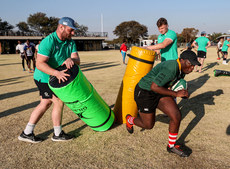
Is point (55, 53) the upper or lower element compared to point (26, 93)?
upper

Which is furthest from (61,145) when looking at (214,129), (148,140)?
(214,129)

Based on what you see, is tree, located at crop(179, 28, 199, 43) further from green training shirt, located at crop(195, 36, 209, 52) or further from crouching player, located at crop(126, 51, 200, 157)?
crouching player, located at crop(126, 51, 200, 157)

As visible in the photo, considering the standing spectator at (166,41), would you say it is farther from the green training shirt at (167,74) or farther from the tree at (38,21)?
the tree at (38,21)

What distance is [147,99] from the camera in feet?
9.64

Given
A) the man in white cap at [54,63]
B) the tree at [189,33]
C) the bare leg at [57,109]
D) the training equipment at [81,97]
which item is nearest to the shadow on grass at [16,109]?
the man in white cap at [54,63]

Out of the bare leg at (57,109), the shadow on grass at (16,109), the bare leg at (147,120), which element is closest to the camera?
the bare leg at (147,120)

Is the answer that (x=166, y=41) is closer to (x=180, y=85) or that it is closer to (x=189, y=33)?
(x=180, y=85)

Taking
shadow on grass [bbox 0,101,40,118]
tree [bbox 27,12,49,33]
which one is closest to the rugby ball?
shadow on grass [bbox 0,101,40,118]

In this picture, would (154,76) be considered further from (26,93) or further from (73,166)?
(26,93)

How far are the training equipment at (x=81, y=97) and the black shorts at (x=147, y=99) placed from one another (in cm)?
75

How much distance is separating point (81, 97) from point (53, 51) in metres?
0.86

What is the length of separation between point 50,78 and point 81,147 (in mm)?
1250

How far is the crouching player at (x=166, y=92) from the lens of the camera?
8.62ft

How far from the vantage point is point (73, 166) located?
263 centimetres
